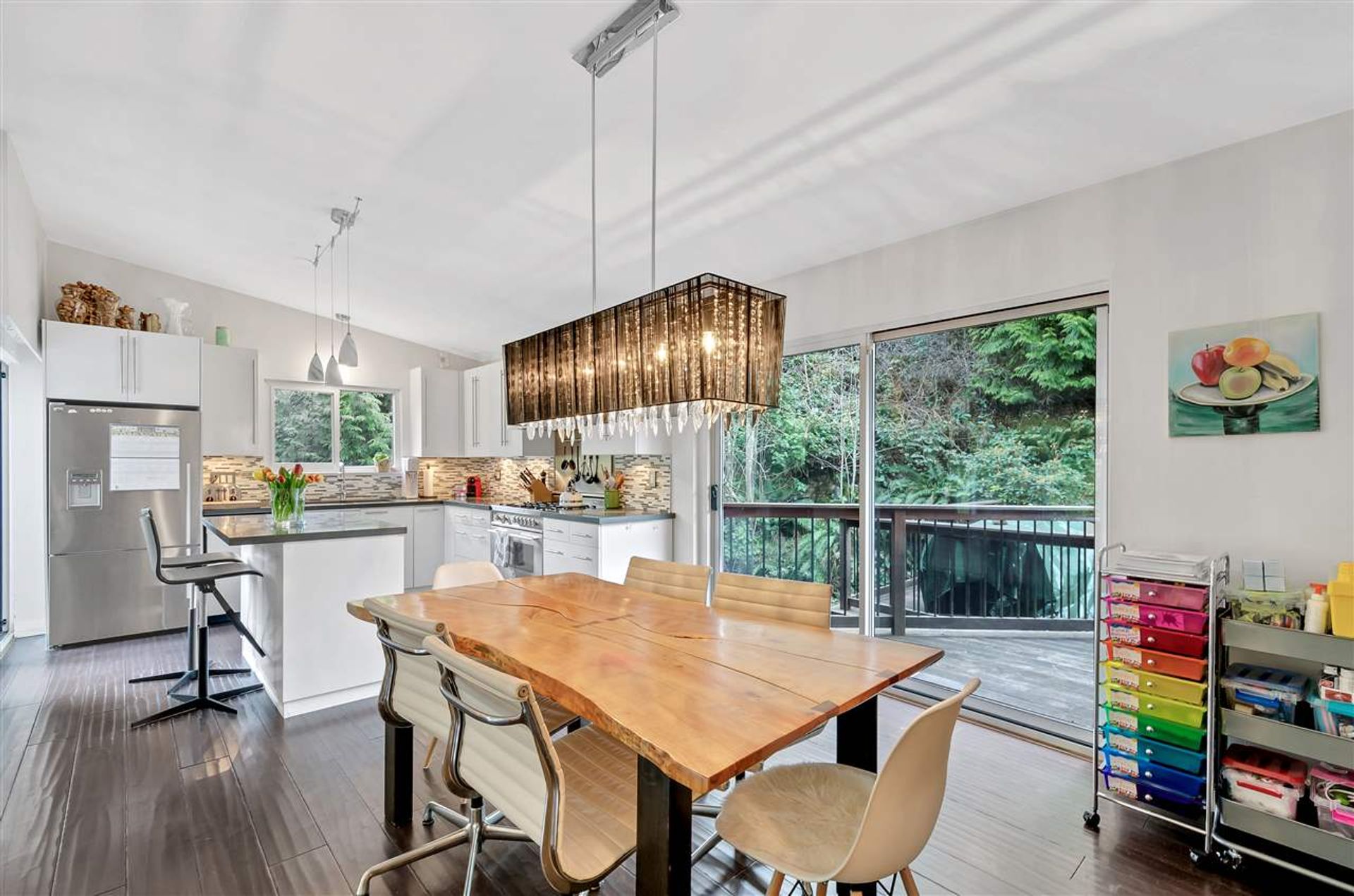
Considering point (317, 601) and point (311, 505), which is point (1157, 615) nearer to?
point (317, 601)

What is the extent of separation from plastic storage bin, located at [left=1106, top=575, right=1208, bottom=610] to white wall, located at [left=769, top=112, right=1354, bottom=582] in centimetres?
37

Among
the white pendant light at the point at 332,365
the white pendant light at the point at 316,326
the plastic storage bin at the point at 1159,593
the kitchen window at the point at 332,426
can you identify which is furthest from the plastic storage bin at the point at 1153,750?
the kitchen window at the point at 332,426

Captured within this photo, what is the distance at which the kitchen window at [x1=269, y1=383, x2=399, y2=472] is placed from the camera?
575 centimetres

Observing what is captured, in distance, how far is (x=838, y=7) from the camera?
1880 mm

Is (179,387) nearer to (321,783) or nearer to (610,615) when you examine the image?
(321,783)

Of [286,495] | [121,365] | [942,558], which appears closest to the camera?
[942,558]

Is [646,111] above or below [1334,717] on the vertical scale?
above

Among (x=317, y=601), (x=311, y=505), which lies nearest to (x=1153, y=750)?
(x=317, y=601)

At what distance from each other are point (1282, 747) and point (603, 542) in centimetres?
341

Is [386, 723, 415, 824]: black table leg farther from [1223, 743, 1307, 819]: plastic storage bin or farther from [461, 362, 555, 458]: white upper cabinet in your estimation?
[461, 362, 555, 458]: white upper cabinet

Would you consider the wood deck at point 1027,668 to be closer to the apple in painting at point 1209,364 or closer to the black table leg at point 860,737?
the apple in painting at point 1209,364

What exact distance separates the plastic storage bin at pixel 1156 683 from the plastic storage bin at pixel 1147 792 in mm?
311

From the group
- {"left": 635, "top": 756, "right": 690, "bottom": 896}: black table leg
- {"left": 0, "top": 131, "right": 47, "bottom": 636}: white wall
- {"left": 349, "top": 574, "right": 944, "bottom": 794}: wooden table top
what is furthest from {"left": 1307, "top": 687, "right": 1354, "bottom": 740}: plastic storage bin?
{"left": 0, "top": 131, "right": 47, "bottom": 636}: white wall

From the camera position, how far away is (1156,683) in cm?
218
